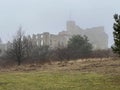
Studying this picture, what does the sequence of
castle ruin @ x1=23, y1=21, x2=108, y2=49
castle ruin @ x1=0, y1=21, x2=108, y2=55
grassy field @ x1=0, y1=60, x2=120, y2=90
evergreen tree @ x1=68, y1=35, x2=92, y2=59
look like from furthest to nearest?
castle ruin @ x1=23, y1=21, x2=108, y2=49 → castle ruin @ x1=0, y1=21, x2=108, y2=55 → evergreen tree @ x1=68, y1=35, x2=92, y2=59 → grassy field @ x1=0, y1=60, x2=120, y2=90

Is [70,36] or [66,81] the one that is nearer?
[66,81]

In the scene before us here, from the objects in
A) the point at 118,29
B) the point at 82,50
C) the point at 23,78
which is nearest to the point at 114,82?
Answer: the point at 118,29

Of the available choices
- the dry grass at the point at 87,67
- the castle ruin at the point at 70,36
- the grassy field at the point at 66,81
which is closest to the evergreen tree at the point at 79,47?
the dry grass at the point at 87,67

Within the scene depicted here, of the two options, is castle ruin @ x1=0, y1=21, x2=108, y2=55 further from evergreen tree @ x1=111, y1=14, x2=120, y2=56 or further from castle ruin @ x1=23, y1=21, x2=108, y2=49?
evergreen tree @ x1=111, y1=14, x2=120, y2=56

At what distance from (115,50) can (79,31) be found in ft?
345

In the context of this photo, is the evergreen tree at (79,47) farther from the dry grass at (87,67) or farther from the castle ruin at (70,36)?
the castle ruin at (70,36)

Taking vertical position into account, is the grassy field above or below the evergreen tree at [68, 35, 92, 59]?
below

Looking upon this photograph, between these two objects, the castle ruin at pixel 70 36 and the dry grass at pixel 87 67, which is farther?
the castle ruin at pixel 70 36

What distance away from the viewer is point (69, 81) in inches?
740

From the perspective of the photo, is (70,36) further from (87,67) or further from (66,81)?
(66,81)

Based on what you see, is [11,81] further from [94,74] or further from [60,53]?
[60,53]

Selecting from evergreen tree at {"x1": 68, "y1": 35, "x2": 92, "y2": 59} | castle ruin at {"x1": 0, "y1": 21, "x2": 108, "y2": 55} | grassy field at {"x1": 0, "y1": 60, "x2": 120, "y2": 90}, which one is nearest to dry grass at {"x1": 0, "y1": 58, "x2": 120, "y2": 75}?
grassy field at {"x1": 0, "y1": 60, "x2": 120, "y2": 90}

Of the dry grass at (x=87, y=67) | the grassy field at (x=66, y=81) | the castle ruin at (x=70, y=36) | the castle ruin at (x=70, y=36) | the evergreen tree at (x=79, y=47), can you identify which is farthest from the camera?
the castle ruin at (x=70, y=36)

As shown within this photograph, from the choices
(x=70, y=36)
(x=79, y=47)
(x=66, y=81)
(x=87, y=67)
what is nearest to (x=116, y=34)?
(x=66, y=81)
